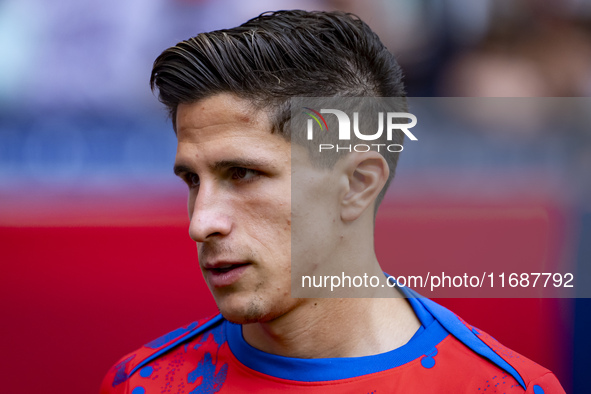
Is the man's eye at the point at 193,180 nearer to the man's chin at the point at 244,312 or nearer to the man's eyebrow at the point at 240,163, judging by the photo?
the man's eyebrow at the point at 240,163

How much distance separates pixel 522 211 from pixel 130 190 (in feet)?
4.38

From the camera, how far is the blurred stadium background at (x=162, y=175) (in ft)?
6.44

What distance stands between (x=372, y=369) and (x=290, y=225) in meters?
0.34

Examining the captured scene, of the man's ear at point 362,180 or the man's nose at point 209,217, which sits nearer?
the man's nose at point 209,217

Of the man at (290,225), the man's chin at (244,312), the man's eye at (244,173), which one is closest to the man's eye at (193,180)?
the man at (290,225)

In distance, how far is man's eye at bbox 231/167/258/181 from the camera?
49.3 inches

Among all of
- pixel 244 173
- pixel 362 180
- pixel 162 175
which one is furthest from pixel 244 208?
pixel 162 175

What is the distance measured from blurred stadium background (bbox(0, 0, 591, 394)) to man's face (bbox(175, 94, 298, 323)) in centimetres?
77

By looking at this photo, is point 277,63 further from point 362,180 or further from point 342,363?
point 342,363

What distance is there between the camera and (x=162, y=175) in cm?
227

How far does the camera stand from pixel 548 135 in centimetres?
256

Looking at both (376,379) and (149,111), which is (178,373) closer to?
(376,379)

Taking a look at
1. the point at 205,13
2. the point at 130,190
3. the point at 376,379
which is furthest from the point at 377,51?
the point at 205,13

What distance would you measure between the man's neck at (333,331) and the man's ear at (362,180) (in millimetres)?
197
